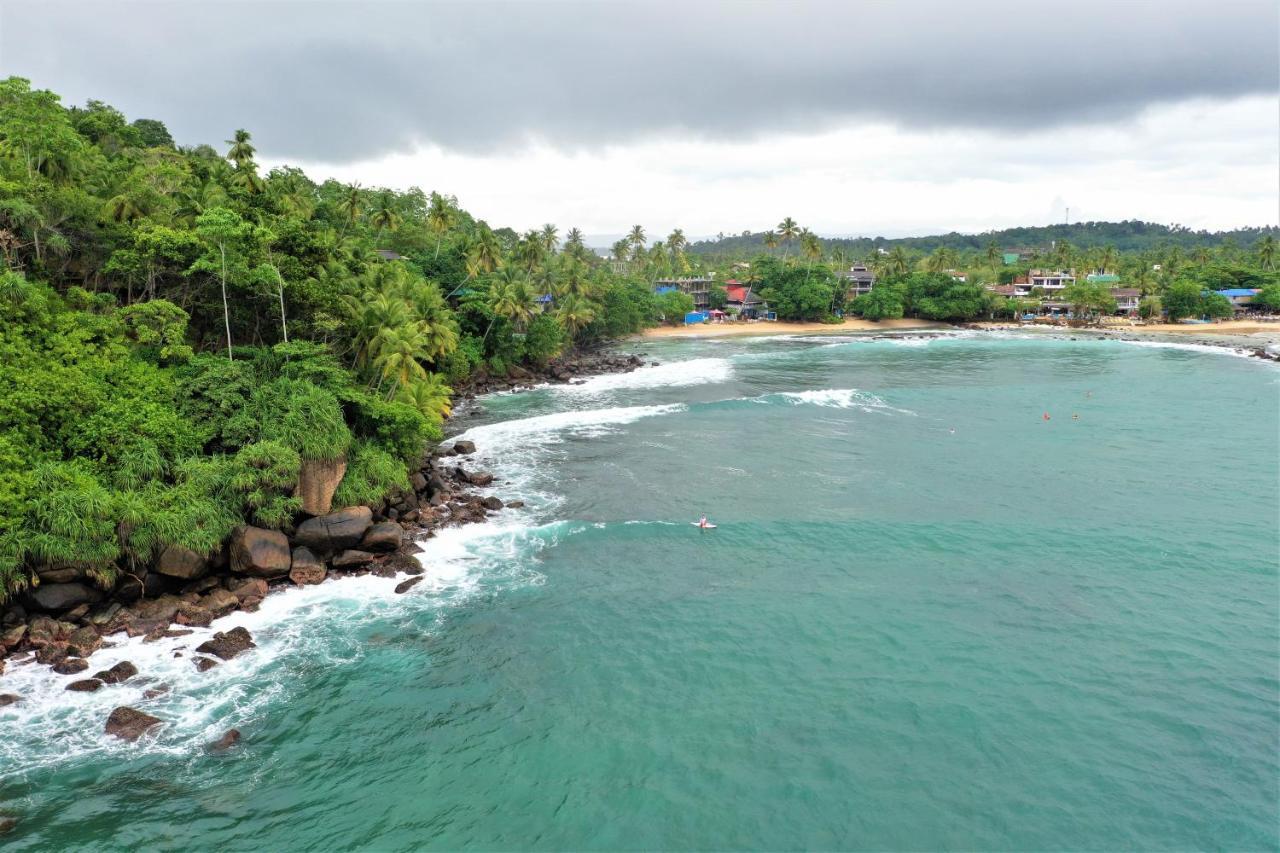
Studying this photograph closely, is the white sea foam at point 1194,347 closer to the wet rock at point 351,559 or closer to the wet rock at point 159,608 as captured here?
the wet rock at point 351,559

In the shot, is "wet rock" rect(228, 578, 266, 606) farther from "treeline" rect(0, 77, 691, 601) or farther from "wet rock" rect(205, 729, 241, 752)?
"wet rock" rect(205, 729, 241, 752)

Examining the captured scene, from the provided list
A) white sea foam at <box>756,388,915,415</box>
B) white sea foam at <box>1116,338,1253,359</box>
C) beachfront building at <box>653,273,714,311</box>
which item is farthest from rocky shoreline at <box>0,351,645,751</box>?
beachfront building at <box>653,273,714,311</box>

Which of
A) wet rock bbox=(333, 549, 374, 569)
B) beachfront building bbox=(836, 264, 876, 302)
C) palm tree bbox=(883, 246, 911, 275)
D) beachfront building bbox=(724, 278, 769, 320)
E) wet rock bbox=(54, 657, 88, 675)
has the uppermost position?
palm tree bbox=(883, 246, 911, 275)

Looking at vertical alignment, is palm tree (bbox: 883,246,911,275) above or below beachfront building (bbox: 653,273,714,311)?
above

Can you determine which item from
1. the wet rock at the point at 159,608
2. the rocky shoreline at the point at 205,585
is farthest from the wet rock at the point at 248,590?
the wet rock at the point at 159,608

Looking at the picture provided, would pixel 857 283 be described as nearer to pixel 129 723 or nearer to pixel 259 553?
pixel 259 553

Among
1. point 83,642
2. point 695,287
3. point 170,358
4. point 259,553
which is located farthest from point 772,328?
point 83,642
